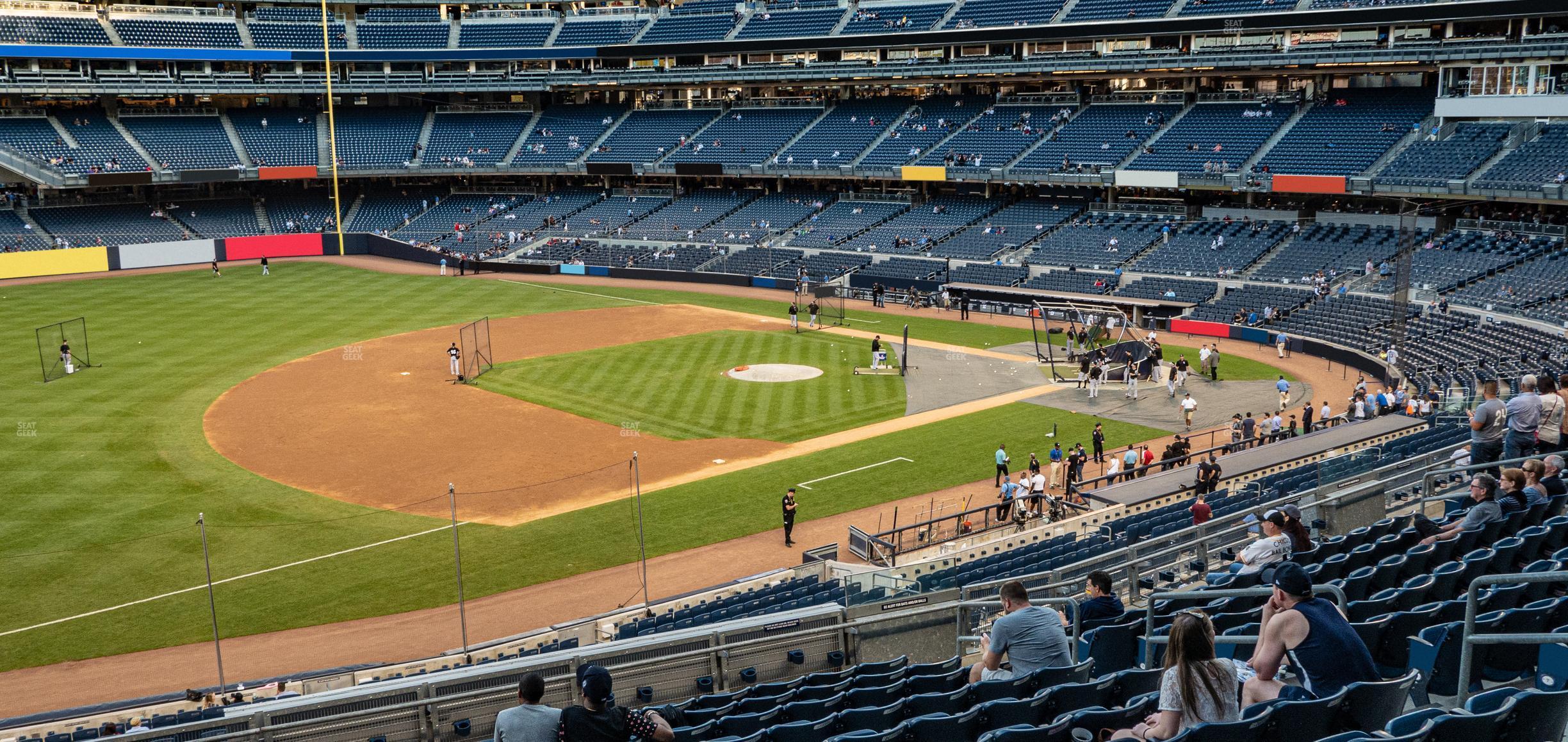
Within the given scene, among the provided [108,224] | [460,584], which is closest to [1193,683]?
[460,584]

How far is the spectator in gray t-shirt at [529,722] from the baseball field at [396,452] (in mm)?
15469

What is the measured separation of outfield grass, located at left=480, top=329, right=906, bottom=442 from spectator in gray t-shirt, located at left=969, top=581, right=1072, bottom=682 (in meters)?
25.2

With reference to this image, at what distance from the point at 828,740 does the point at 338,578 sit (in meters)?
18.1

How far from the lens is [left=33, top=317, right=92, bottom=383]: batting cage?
42.2m

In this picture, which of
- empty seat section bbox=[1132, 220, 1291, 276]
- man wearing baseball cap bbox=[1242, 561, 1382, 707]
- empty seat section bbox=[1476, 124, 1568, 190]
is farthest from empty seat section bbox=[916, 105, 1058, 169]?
man wearing baseball cap bbox=[1242, 561, 1382, 707]

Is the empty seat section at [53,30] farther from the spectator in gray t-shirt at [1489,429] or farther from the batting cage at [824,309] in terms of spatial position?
the spectator in gray t-shirt at [1489,429]

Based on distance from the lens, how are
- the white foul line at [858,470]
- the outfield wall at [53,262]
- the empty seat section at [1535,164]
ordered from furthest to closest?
1. the outfield wall at [53,262]
2. the empty seat section at [1535,164]
3. the white foul line at [858,470]

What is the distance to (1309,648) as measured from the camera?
7.70 meters

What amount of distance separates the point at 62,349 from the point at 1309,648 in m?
46.1

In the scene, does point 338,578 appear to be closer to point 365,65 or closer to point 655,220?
point 655,220

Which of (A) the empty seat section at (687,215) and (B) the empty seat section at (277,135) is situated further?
(B) the empty seat section at (277,135)

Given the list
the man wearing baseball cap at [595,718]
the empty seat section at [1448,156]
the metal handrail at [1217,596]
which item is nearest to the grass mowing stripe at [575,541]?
the metal handrail at [1217,596]

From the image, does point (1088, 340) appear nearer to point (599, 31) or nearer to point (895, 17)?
point (895, 17)

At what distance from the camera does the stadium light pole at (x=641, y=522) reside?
2150cm
